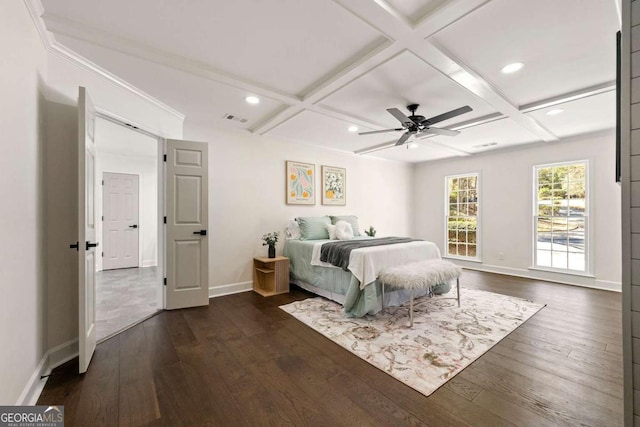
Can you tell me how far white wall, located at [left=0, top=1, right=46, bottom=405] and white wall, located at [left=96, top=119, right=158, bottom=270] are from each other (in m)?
3.49

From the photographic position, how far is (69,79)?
2.29 metres

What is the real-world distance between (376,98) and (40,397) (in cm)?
382

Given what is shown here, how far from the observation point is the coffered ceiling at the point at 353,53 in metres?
1.83

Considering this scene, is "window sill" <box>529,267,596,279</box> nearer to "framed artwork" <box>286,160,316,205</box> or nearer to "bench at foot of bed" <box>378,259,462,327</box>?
"bench at foot of bed" <box>378,259,462,327</box>

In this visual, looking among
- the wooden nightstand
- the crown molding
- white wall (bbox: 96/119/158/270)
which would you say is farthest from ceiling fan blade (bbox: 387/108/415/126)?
white wall (bbox: 96/119/158/270)

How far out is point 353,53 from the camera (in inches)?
91.4

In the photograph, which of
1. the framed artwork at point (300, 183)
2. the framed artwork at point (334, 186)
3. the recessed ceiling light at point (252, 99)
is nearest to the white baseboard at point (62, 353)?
the recessed ceiling light at point (252, 99)

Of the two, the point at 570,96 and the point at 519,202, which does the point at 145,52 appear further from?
the point at 519,202

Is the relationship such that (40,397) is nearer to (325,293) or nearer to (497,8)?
(325,293)

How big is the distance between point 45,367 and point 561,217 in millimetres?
7115

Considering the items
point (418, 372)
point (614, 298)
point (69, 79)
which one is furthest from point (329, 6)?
point (614, 298)

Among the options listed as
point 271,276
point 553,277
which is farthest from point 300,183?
point 553,277

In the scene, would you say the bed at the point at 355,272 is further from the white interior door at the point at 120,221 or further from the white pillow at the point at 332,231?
the white interior door at the point at 120,221

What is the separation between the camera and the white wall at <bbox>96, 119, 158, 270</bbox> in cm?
545
